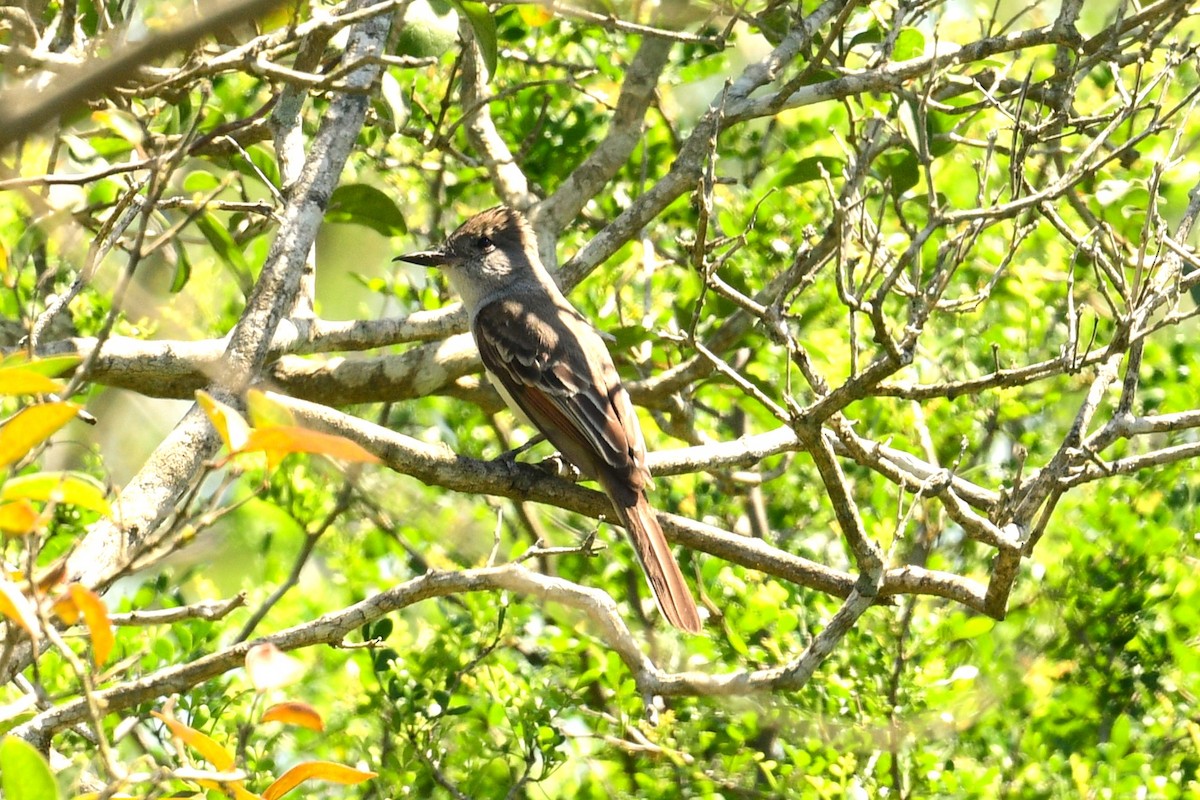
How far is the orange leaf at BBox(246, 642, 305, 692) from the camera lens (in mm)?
1701

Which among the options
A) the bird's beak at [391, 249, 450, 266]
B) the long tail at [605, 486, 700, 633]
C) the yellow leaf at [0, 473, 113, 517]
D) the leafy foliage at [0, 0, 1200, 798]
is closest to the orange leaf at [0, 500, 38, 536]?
the yellow leaf at [0, 473, 113, 517]

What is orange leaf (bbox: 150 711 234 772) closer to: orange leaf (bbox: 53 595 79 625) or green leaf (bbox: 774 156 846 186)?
orange leaf (bbox: 53 595 79 625)

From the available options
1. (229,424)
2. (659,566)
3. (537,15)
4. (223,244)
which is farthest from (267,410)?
(659,566)

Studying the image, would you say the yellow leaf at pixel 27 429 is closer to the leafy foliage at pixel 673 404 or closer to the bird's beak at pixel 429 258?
the leafy foliage at pixel 673 404

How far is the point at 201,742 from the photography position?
1854 mm

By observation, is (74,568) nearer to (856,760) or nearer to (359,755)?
(359,755)

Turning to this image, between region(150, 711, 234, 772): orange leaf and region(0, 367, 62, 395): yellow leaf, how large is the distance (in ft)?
1.58

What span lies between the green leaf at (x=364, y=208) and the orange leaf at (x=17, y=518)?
9.96 feet

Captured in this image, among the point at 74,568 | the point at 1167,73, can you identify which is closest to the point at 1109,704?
the point at 1167,73

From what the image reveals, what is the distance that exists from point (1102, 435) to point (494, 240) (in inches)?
119

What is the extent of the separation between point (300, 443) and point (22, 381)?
0.38 metres

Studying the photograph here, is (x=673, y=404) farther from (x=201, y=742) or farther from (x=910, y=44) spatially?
(x=201, y=742)

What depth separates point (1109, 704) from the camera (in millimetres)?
5320

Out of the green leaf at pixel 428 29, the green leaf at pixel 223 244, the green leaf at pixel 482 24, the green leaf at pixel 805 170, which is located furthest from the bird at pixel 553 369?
the green leaf at pixel 428 29
